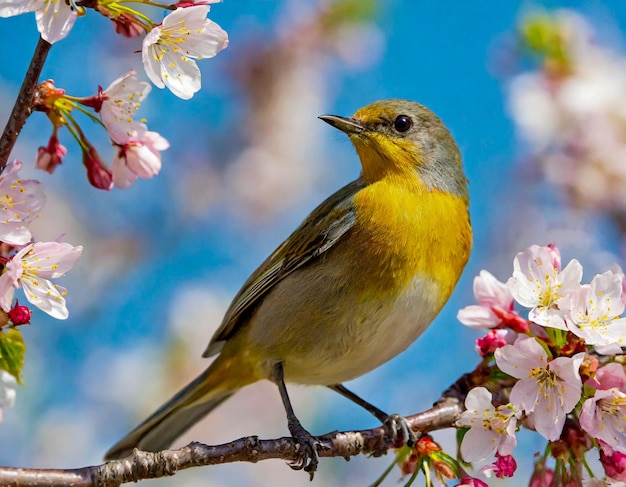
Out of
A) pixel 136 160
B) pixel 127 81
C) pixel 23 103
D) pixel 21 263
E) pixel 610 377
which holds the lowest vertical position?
pixel 610 377

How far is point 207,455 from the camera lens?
303 centimetres

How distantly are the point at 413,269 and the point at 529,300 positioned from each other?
1020 mm

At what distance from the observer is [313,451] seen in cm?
384

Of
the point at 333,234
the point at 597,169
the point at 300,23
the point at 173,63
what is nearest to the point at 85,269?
the point at 300,23

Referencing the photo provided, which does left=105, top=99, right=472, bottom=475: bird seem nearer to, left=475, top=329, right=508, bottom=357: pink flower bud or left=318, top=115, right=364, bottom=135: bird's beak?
left=318, top=115, right=364, bottom=135: bird's beak

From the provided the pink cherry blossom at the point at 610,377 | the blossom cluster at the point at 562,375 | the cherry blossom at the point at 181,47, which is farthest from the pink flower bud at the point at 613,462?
the cherry blossom at the point at 181,47

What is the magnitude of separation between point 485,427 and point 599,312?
61 centimetres

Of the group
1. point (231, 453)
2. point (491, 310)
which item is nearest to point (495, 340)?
point (491, 310)

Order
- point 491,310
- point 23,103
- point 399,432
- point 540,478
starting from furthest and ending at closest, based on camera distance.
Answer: point 399,432, point 491,310, point 540,478, point 23,103

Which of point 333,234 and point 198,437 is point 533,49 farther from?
point 198,437

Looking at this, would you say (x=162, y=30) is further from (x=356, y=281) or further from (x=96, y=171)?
(x=356, y=281)

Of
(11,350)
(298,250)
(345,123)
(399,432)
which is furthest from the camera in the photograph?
(345,123)

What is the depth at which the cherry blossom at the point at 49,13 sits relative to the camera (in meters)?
2.32

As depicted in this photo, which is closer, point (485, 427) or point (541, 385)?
point (541, 385)
